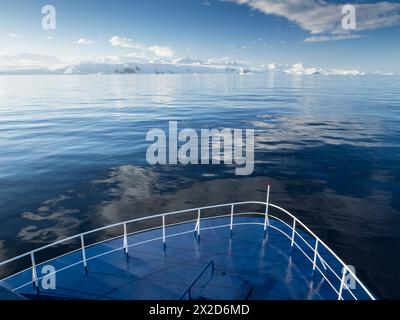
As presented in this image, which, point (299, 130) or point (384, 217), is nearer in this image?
point (384, 217)

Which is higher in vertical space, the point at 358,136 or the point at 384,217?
the point at 358,136

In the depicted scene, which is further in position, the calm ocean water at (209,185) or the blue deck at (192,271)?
the calm ocean water at (209,185)

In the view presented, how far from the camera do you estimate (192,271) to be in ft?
44.1

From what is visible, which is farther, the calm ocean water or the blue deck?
the calm ocean water

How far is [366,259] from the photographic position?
1919cm

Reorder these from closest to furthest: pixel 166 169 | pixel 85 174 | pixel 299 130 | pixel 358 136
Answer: pixel 85 174
pixel 166 169
pixel 358 136
pixel 299 130

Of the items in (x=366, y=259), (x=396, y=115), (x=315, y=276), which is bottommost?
(x=366, y=259)

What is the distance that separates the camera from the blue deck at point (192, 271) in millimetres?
12055

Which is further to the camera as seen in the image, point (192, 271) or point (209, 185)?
point (209, 185)

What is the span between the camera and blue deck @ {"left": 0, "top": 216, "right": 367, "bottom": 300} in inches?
475

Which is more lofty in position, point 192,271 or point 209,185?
point 209,185

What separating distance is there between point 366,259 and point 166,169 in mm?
24020
